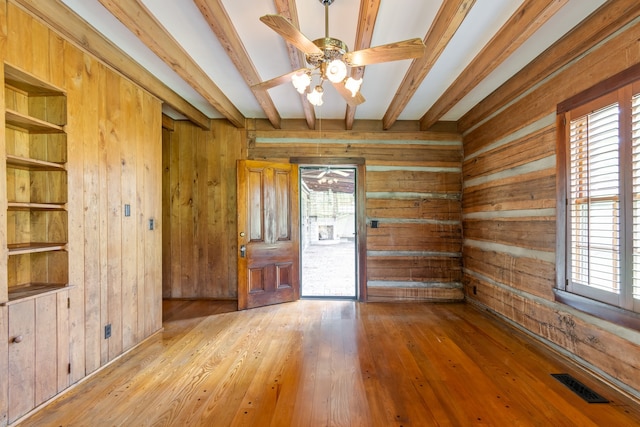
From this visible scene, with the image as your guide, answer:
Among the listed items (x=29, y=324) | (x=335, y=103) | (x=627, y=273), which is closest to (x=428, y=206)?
(x=335, y=103)

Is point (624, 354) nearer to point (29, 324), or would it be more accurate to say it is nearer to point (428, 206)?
point (428, 206)

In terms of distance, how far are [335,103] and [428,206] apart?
210cm

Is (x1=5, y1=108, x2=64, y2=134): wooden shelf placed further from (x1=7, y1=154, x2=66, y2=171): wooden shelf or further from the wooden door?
the wooden door

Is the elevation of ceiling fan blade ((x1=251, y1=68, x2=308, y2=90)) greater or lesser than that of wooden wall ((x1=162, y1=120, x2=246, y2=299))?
greater

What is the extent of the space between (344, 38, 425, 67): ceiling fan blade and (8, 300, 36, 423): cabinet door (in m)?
2.70

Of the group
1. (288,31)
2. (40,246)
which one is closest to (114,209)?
(40,246)

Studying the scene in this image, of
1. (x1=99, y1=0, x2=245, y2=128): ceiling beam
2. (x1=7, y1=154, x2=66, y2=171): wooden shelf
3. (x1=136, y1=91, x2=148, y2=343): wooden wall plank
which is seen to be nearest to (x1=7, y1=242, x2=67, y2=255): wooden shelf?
(x1=7, y1=154, x2=66, y2=171): wooden shelf

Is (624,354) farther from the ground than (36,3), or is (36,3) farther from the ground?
(36,3)

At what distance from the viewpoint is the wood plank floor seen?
1.85 m

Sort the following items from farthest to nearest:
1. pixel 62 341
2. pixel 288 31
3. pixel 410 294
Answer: pixel 410 294 → pixel 62 341 → pixel 288 31

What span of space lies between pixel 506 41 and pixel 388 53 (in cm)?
117

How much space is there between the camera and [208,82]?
9.98ft

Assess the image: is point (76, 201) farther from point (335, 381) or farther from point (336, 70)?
point (335, 381)

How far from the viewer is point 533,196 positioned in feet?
9.55
